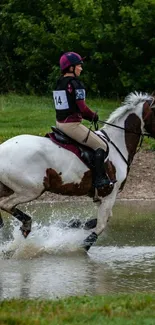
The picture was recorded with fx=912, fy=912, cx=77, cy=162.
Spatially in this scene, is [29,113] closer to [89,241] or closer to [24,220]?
[24,220]

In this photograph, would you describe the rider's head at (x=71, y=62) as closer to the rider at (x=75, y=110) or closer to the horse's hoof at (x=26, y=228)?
the rider at (x=75, y=110)

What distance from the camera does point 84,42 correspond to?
27.1 metres

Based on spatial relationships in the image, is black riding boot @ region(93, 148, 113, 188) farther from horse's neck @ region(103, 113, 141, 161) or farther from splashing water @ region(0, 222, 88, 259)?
splashing water @ region(0, 222, 88, 259)

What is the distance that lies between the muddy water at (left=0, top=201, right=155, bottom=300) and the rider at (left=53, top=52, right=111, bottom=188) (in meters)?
0.94

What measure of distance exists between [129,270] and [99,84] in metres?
18.8

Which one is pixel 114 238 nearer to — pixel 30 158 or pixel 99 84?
pixel 30 158

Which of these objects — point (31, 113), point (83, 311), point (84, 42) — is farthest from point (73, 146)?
point (84, 42)

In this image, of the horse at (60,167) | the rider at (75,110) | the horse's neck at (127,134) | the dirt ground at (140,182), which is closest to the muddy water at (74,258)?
the horse at (60,167)

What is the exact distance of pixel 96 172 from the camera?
11.7 m

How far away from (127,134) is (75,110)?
103cm

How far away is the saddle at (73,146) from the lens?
1168 centimetres

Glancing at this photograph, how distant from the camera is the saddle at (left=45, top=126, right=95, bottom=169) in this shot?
38.3ft

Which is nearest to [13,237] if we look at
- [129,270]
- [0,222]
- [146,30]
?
[0,222]

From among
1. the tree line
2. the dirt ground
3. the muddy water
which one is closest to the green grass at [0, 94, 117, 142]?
the tree line
